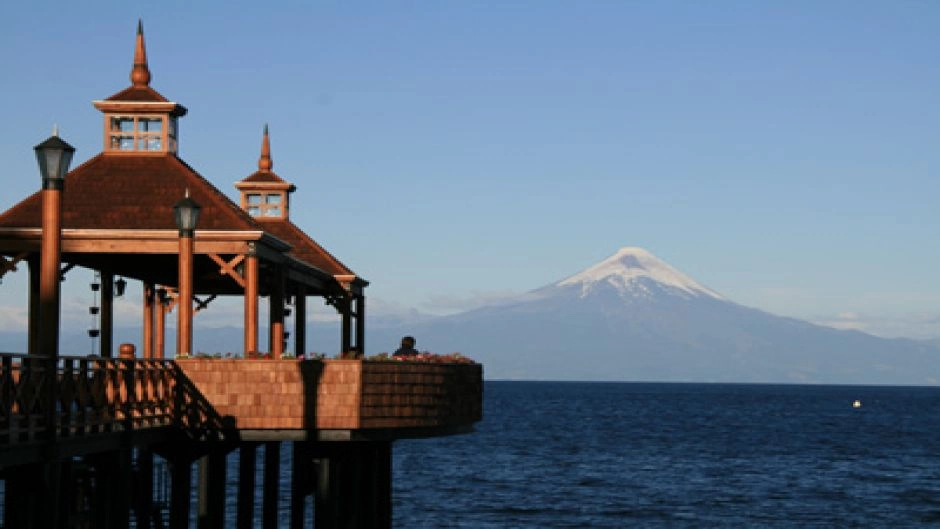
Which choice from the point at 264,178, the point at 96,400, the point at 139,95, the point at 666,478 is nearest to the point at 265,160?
the point at 264,178

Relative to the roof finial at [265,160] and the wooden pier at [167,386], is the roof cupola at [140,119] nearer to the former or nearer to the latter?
the wooden pier at [167,386]

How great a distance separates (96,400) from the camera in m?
21.2

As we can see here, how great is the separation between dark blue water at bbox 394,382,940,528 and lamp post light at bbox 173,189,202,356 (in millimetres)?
25312

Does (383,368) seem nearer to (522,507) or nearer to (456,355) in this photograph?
(456,355)

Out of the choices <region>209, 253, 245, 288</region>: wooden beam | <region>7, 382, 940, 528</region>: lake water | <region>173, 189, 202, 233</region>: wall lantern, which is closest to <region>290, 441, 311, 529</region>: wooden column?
<region>209, 253, 245, 288</region>: wooden beam

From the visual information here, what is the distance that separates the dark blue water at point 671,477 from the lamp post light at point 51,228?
34.0 m

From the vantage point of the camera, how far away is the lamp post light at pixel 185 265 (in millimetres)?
23625

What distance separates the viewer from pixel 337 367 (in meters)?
26.1

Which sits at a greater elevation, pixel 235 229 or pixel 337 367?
pixel 235 229

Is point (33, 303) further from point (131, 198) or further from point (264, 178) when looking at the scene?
point (264, 178)

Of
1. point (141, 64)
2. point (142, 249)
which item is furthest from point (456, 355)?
point (141, 64)

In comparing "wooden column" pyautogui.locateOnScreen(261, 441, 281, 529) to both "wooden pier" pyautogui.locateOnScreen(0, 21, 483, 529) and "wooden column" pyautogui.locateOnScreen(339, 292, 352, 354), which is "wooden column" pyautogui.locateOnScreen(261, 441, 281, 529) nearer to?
"wooden pier" pyautogui.locateOnScreen(0, 21, 483, 529)

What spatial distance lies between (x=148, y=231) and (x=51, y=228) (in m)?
9.56

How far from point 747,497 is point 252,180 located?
2813 cm
